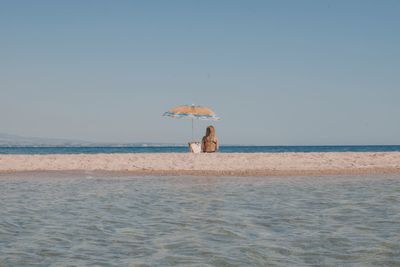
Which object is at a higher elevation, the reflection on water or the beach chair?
the beach chair

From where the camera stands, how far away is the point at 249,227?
801 cm

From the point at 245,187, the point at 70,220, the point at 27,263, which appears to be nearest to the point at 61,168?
the point at 245,187

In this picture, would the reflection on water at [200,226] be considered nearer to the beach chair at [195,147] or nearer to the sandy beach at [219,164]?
the sandy beach at [219,164]

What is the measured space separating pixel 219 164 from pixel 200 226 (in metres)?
15.6

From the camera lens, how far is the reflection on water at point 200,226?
19.5 feet

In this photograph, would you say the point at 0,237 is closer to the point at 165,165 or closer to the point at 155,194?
the point at 155,194

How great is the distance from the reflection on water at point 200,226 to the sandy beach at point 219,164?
252 inches

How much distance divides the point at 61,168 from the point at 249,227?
1679cm

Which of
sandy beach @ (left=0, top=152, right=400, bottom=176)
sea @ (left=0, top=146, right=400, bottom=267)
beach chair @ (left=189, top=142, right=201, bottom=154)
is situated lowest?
sea @ (left=0, top=146, right=400, bottom=267)

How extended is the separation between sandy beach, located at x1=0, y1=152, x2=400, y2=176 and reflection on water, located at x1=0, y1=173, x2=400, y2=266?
6.39 meters

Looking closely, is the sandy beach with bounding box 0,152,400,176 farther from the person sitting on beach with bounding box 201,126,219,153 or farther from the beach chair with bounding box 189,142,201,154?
the person sitting on beach with bounding box 201,126,219,153

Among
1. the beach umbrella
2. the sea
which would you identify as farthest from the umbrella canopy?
the sea

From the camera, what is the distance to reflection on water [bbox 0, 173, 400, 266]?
5.93 meters

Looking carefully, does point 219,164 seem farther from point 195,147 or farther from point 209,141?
point 195,147
